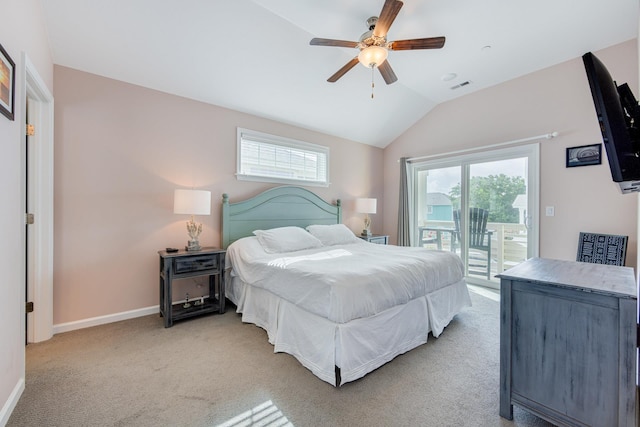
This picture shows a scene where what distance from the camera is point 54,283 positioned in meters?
2.57

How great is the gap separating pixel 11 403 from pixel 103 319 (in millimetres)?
1311

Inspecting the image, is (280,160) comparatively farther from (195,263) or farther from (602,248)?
(602,248)

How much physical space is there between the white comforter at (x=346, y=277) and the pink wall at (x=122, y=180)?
96 cm

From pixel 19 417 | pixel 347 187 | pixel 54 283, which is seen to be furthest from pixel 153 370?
pixel 347 187

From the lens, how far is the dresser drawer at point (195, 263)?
9.17ft

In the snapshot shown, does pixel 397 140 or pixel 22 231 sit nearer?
pixel 22 231

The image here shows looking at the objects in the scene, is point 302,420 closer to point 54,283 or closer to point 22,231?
point 22,231

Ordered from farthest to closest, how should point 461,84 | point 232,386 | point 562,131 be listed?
1. point 461,84
2. point 562,131
3. point 232,386

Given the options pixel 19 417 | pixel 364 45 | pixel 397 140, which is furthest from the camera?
pixel 397 140

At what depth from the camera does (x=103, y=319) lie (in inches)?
110

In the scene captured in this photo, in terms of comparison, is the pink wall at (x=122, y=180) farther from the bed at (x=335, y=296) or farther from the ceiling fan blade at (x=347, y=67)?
the ceiling fan blade at (x=347, y=67)

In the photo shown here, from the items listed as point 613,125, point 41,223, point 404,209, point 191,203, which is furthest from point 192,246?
point 404,209

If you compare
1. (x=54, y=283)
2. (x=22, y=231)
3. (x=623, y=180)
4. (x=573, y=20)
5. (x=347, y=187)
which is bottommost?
(x=54, y=283)

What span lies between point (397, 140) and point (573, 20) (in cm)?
285
